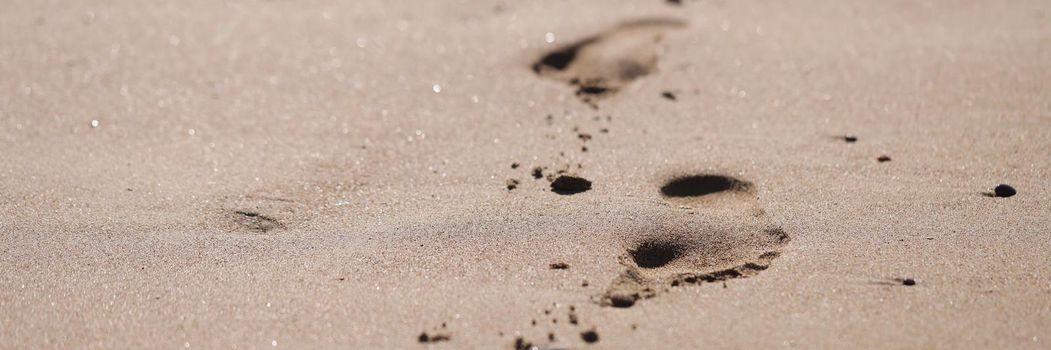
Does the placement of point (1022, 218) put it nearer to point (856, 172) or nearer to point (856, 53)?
point (856, 172)

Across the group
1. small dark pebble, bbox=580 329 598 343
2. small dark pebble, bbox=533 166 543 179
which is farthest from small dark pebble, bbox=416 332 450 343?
small dark pebble, bbox=533 166 543 179

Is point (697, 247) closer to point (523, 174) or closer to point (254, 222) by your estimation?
point (523, 174)

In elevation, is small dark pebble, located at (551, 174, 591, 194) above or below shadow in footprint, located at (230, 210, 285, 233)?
above

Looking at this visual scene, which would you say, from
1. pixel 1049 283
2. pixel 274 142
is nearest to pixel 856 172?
pixel 1049 283

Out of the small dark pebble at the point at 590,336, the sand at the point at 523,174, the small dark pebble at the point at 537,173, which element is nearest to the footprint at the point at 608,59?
the sand at the point at 523,174

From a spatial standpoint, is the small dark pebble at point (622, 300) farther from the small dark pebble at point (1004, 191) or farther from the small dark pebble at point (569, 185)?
the small dark pebble at point (1004, 191)

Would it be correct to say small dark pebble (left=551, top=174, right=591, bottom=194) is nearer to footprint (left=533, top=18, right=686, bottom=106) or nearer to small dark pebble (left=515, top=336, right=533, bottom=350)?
footprint (left=533, top=18, right=686, bottom=106)

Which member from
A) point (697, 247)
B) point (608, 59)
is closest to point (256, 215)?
point (697, 247)
